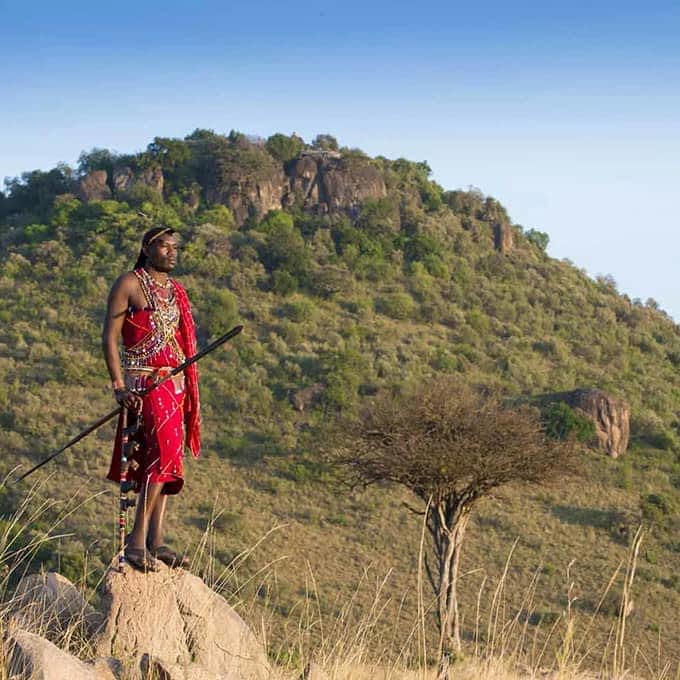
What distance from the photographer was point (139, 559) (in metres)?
5.18

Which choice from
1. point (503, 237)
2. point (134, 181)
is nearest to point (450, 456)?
point (503, 237)

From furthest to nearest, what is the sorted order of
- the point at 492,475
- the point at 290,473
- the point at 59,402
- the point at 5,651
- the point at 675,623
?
the point at 59,402
the point at 290,473
the point at 675,623
the point at 492,475
the point at 5,651

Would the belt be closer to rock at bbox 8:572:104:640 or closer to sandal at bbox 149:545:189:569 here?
sandal at bbox 149:545:189:569

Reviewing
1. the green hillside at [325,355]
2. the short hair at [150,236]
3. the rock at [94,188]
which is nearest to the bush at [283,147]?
the green hillside at [325,355]

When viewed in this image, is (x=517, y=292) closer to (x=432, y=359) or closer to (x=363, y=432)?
(x=432, y=359)

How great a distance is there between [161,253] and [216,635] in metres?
2.07

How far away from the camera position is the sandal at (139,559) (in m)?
5.17

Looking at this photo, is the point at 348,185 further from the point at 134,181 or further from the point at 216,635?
the point at 216,635

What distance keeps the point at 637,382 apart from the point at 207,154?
2116cm

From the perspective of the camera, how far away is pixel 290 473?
24.2 meters

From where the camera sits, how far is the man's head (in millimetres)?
5371

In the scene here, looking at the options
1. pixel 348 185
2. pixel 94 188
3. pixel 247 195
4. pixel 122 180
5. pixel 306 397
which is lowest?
pixel 306 397

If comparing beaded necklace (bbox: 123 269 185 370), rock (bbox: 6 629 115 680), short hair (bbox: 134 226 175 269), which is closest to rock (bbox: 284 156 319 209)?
short hair (bbox: 134 226 175 269)

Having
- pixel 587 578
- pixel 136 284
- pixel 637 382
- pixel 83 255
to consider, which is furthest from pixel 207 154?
pixel 136 284
